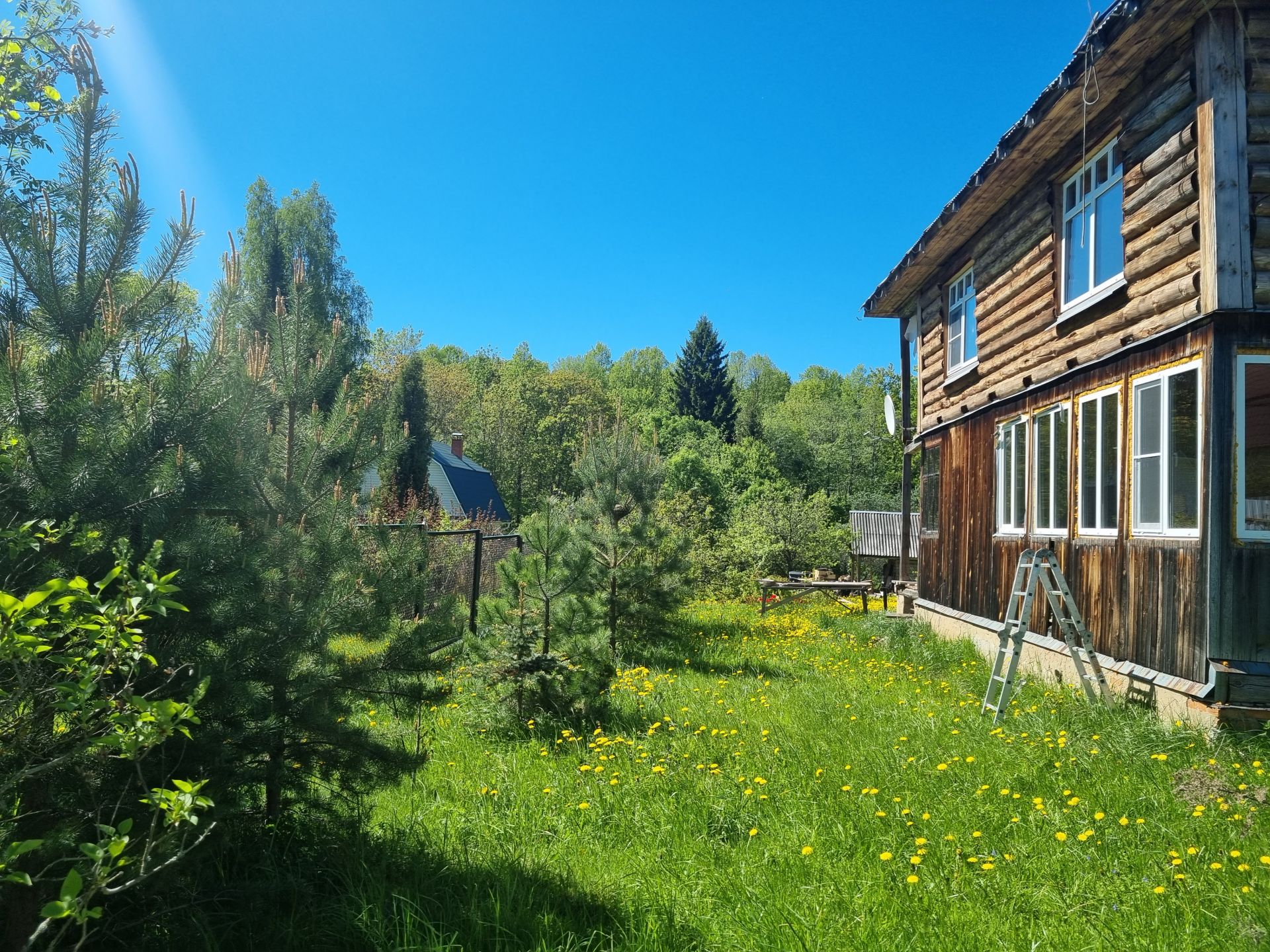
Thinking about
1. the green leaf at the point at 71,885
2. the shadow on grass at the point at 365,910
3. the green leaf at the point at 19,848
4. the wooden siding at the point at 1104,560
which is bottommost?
the shadow on grass at the point at 365,910

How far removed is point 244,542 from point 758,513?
25.7 metres

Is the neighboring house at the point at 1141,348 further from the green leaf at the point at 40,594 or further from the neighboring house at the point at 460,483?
the neighboring house at the point at 460,483

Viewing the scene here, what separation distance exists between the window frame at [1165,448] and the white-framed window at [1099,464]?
0.20 m

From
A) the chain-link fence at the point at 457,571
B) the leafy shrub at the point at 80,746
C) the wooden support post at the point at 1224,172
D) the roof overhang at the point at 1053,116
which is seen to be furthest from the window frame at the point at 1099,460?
the leafy shrub at the point at 80,746

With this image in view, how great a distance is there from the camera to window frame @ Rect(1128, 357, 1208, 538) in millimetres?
6238

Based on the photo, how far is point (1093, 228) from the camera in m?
8.33

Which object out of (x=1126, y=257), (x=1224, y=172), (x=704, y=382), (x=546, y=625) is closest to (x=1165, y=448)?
(x=1126, y=257)

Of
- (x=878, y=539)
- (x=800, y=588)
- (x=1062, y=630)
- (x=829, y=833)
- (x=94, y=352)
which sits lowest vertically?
(x=829, y=833)

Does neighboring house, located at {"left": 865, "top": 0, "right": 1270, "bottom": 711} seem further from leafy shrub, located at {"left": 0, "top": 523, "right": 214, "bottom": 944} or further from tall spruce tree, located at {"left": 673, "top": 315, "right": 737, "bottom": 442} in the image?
tall spruce tree, located at {"left": 673, "top": 315, "right": 737, "bottom": 442}

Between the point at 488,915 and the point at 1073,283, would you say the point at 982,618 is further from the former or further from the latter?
the point at 488,915

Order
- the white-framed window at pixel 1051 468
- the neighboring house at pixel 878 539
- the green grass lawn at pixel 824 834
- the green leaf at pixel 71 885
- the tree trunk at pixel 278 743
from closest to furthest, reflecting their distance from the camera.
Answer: the green leaf at pixel 71 885 → the green grass lawn at pixel 824 834 → the tree trunk at pixel 278 743 → the white-framed window at pixel 1051 468 → the neighboring house at pixel 878 539

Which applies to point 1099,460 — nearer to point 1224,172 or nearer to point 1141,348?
point 1141,348

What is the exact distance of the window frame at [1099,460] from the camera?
7.45 m

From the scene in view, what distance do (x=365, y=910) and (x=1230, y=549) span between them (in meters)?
6.19
